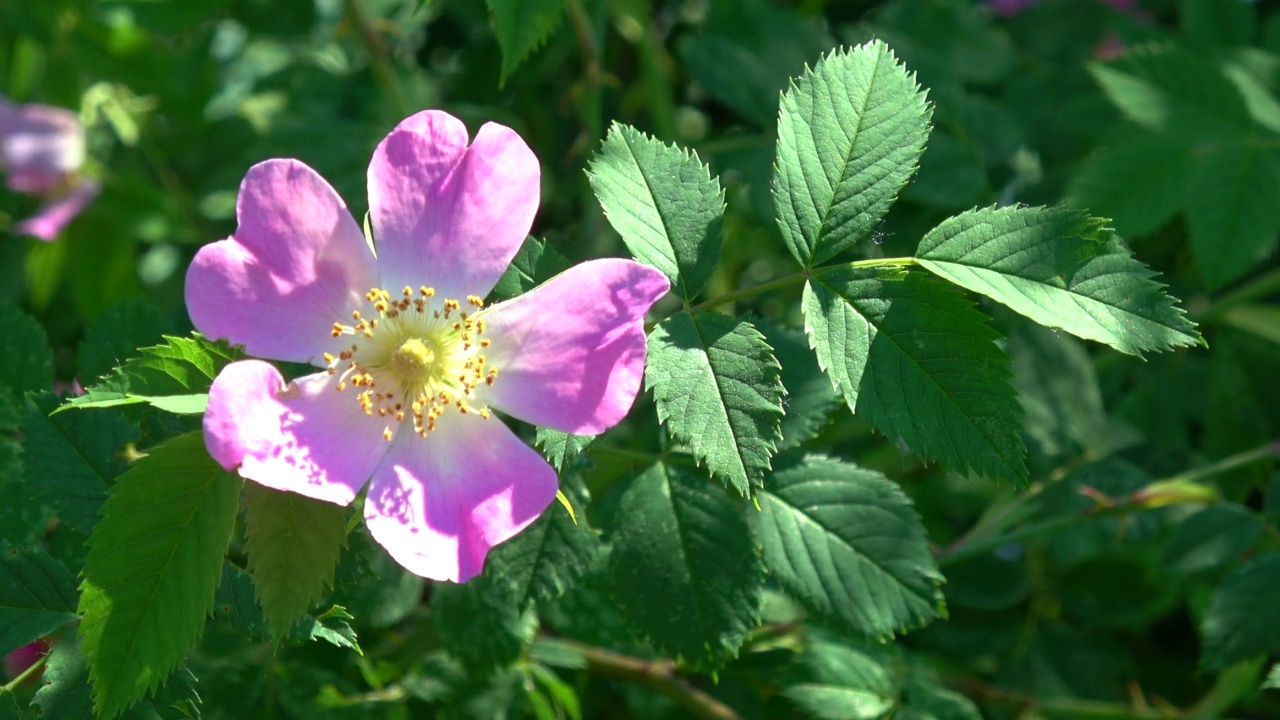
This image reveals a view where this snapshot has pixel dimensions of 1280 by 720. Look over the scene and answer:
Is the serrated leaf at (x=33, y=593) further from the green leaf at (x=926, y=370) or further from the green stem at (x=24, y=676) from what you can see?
the green leaf at (x=926, y=370)

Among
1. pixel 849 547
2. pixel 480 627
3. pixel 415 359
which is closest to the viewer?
pixel 415 359

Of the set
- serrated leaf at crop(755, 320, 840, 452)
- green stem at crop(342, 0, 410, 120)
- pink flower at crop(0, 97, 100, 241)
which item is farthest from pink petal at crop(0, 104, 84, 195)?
serrated leaf at crop(755, 320, 840, 452)

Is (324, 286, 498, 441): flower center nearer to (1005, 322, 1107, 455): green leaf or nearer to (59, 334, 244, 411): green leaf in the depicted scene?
(59, 334, 244, 411): green leaf

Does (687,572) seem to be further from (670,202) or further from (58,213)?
(58,213)

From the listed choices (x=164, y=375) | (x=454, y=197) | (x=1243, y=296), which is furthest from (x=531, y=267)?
(x=1243, y=296)

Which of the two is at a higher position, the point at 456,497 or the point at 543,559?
the point at 456,497

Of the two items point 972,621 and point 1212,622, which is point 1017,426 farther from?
point 972,621

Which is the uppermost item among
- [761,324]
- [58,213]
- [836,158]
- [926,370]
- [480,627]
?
[836,158]
